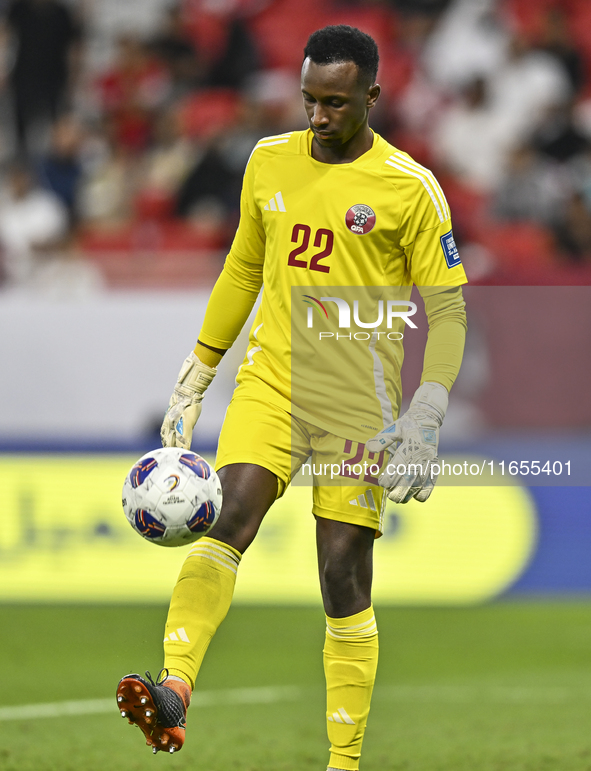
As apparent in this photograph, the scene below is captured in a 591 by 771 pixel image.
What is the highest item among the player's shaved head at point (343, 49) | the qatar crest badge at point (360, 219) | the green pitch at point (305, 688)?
the player's shaved head at point (343, 49)

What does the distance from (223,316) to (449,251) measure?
891 mm

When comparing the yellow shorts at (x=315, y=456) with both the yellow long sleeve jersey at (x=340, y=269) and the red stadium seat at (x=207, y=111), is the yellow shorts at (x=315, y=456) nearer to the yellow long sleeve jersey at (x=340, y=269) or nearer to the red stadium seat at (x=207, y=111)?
the yellow long sleeve jersey at (x=340, y=269)

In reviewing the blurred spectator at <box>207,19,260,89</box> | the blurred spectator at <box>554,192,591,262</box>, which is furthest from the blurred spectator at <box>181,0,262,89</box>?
the blurred spectator at <box>554,192,591,262</box>

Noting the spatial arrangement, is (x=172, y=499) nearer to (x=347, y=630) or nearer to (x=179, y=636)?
(x=179, y=636)

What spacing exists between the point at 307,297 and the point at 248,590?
14.7 feet

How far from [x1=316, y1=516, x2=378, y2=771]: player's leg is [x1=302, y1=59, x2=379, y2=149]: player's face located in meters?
1.36

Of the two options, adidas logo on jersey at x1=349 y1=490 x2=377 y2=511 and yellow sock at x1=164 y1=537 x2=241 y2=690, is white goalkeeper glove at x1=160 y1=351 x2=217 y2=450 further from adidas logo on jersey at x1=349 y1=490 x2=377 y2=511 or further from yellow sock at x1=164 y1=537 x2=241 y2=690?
adidas logo on jersey at x1=349 y1=490 x2=377 y2=511

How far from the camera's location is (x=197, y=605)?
368 cm

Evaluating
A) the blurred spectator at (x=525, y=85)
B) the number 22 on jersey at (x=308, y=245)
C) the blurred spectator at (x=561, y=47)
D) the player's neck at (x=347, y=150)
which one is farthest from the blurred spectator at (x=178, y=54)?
the number 22 on jersey at (x=308, y=245)

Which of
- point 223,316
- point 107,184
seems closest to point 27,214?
point 107,184

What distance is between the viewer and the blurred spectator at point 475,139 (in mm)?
10891

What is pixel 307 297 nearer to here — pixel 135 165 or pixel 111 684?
pixel 111 684

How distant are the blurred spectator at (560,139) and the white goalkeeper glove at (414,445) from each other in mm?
7216

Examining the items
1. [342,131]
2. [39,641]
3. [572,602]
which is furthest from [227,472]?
[572,602]
